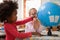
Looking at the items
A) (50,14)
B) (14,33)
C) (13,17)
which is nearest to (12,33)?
(14,33)

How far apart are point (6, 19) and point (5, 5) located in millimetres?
111

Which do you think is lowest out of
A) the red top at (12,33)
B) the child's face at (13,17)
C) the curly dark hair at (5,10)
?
the red top at (12,33)

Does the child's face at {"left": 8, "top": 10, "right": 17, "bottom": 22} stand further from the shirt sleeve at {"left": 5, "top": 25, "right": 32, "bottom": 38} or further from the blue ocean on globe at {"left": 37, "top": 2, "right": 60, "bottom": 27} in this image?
the blue ocean on globe at {"left": 37, "top": 2, "right": 60, "bottom": 27}

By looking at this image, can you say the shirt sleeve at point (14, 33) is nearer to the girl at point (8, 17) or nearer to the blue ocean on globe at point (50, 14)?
the girl at point (8, 17)

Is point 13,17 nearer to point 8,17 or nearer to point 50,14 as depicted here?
point 8,17

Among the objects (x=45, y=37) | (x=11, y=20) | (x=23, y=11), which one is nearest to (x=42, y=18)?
(x=45, y=37)

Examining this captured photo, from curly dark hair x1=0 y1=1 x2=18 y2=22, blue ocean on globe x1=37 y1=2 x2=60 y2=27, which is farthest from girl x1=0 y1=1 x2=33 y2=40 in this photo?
blue ocean on globe x1=37 y1=2 x2=60 y2=27

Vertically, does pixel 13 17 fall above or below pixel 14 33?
above

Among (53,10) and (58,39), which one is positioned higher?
A: (53,10)

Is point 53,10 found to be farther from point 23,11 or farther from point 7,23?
point 23,11

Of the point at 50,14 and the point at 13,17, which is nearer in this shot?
the point at 50,14

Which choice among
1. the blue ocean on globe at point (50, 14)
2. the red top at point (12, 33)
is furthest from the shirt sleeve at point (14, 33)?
the blue ocean on globe at point (50, 14)

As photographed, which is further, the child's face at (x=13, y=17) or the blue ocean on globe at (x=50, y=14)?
the child's face at (x=13, y=17)

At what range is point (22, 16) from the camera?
2637 millimetres
